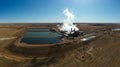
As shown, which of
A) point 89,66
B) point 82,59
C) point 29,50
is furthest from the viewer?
point 29,50

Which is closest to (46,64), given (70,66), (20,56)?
(70,66)

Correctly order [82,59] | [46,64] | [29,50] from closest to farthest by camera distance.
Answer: [46,64] → [82,59] → [29,50]

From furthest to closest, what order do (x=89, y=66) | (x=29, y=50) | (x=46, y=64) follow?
(x=29, y=50) < (x=46, y=64) < (x=89, y=66)

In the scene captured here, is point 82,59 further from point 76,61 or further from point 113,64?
point 113,64

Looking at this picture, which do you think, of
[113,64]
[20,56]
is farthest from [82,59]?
[20,56]

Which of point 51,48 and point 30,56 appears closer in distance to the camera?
point 30,56

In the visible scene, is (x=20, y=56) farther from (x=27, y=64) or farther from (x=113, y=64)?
(x=113, y=64)

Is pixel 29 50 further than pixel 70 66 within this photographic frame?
Yes

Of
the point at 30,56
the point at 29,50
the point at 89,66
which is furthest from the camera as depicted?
the point at 29,50
